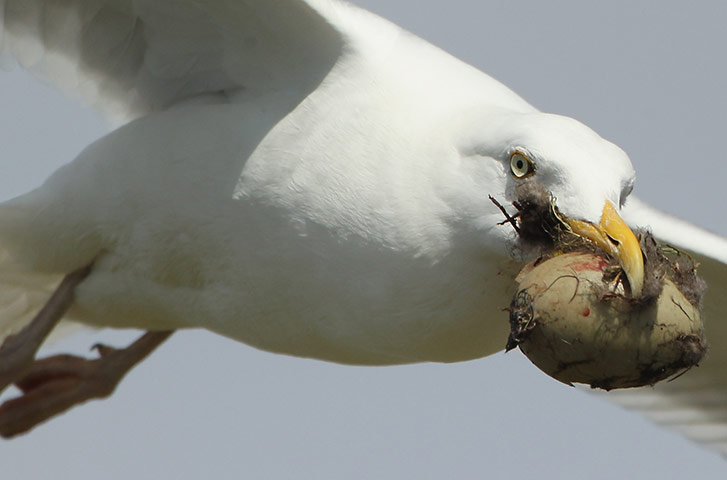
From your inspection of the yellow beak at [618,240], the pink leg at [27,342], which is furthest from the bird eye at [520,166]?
the pink leg at [27,342]

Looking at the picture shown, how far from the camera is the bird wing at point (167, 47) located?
20.2ft

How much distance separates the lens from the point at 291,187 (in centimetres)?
592

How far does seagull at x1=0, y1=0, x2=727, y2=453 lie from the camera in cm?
544

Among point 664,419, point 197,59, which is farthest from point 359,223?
point 664,419

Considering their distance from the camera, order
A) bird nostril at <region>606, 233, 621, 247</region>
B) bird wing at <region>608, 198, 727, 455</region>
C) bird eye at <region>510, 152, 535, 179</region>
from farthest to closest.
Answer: bird wing at <region>608, 198, 727, 455</region>, bird eye at <region>510, 152, 535, 179</region>, bird nostril at <region>606, 233, 621, 247</region>

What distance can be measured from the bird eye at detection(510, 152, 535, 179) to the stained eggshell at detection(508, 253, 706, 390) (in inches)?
23.6

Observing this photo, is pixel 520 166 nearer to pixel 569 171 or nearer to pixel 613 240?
pixel 569 171

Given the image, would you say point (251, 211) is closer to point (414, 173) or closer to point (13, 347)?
point (414, 173)

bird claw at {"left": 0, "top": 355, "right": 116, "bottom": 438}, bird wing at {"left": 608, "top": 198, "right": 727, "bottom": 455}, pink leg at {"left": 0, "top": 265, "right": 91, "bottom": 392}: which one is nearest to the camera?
pink leg at {"left": 0, "top": 265, "right": 91, "bottom": 392}

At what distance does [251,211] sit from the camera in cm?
604

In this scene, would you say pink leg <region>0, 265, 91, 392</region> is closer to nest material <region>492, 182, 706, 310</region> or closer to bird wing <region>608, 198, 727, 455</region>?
nest material <region>492, 182, 706, 310</region>

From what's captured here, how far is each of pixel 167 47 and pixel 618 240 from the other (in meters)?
2.75

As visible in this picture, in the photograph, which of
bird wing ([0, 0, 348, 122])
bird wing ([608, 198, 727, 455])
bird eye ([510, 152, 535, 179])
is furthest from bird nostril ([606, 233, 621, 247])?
bird wing ([608, 198, 727, 455])

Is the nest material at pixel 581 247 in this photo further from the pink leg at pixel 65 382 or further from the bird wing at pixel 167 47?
the pink leg at pixel 65 382
